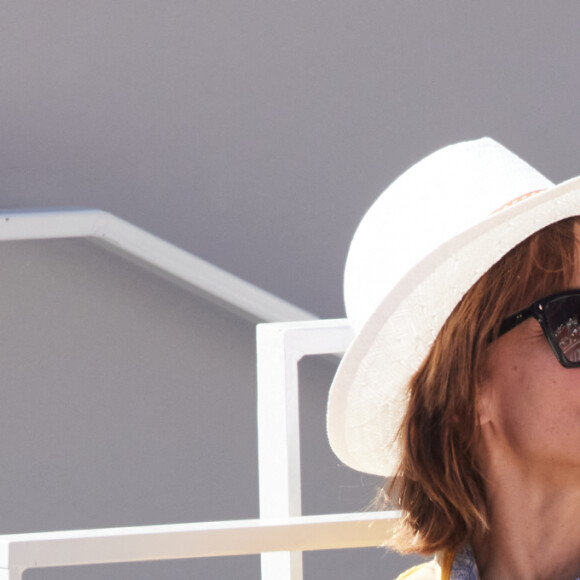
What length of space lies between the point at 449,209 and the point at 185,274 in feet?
4.56

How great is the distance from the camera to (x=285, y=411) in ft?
4.58

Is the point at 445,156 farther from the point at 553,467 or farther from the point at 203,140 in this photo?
the point at 203,140

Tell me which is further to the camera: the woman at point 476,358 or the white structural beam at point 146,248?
the white structural beam at point 146,248

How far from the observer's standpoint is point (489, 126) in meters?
2.83

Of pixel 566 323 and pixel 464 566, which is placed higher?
pixel 566 323

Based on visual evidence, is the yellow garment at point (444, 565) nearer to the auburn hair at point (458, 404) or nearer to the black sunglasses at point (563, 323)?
the auburn hair at point (458, 404)

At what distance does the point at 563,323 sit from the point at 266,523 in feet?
1.15

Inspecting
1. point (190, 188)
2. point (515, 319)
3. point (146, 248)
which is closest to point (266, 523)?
point (515, 319)

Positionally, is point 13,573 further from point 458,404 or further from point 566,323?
point 566,323

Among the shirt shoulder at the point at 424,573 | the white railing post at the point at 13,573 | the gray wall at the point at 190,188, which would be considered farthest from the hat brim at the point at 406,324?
the gray wall at the point at 190,188

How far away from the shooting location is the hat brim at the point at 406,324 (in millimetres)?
977

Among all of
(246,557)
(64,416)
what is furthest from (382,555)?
(64,416)

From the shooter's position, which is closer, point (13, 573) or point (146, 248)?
point (13, 573)

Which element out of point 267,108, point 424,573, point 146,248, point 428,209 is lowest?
point 424,573
